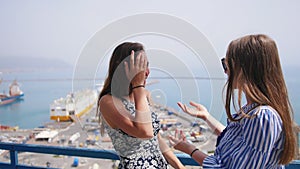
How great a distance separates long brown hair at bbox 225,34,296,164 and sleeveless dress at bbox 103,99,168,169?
42cm

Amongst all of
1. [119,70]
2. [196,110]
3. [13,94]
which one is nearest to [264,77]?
[196,110]

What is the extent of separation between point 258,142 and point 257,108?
89mm

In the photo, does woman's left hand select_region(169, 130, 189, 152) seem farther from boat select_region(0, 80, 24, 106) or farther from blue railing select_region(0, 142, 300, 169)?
boat select_region(0, 80, 24, 106)

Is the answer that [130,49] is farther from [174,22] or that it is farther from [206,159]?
[206,159]

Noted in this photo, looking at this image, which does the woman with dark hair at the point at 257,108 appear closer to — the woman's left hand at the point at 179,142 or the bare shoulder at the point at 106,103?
the woman's left hand at the point at 179,142

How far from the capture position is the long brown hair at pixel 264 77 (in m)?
0.66

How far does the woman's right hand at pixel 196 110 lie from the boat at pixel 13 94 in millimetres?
23648

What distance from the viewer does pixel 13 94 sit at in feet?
77.5

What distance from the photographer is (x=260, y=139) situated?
625mm

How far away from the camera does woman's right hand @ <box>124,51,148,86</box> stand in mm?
821

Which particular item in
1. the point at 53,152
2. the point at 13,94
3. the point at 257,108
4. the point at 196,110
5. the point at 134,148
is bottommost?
the point at 13,94

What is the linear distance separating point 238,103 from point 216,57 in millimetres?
192

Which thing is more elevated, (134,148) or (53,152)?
(134,148)

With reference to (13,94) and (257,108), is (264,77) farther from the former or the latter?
(13,94)
